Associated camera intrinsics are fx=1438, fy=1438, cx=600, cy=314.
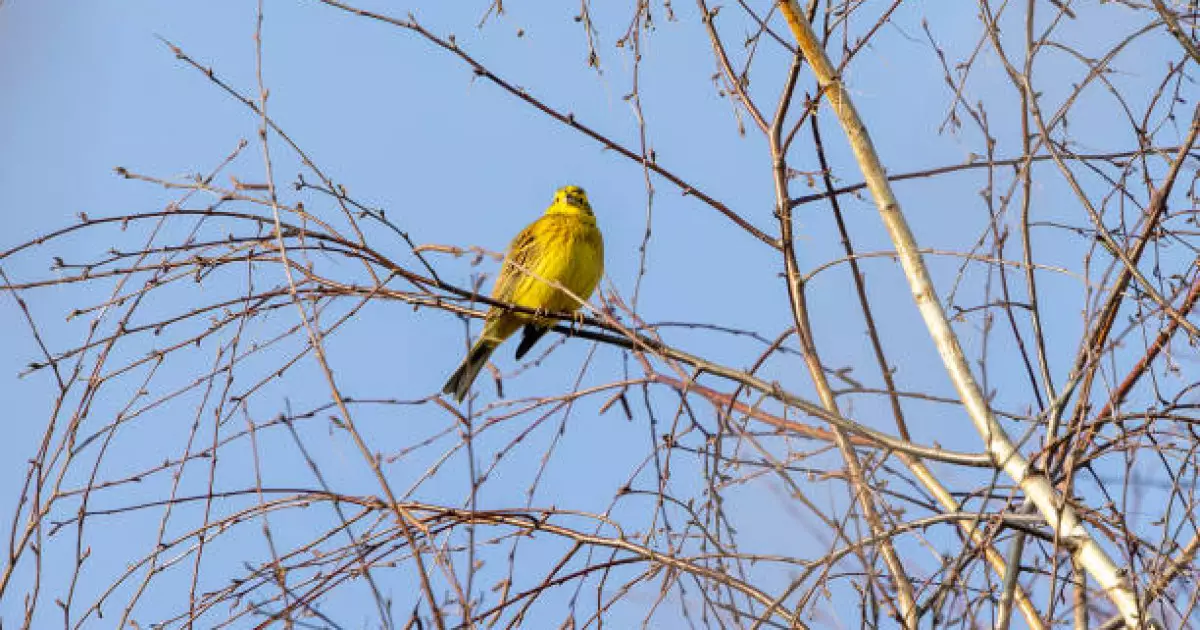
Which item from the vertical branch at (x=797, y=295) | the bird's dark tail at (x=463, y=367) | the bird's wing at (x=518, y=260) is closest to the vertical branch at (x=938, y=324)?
the vertical branch at (x=797, y=295)

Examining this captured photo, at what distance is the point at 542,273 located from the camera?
7.29 meters

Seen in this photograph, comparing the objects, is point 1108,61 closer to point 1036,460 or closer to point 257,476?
point 1036,460

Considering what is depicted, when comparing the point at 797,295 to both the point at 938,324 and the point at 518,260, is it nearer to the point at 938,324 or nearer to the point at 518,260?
the point at 938,324

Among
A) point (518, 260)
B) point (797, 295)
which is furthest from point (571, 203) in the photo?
point (797, 295)

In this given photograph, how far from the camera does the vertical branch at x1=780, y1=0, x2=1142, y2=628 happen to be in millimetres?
3891

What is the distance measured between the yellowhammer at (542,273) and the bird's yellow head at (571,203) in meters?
0.08

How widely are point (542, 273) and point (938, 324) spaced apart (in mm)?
3090

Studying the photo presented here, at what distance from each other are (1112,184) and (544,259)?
353 centimetres

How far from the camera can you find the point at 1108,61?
4016 millimetres

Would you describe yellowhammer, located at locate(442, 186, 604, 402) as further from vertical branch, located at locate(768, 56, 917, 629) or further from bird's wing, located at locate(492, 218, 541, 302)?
vertical branch, located at locate(768, 56, 917, 629)

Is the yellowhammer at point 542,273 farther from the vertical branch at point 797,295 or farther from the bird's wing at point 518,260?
the vertical branch at point 797,295

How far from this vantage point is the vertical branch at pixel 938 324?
3.89m

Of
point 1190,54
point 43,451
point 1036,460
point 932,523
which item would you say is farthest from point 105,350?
point 1190,54

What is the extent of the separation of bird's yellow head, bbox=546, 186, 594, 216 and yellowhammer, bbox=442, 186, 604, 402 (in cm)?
8
